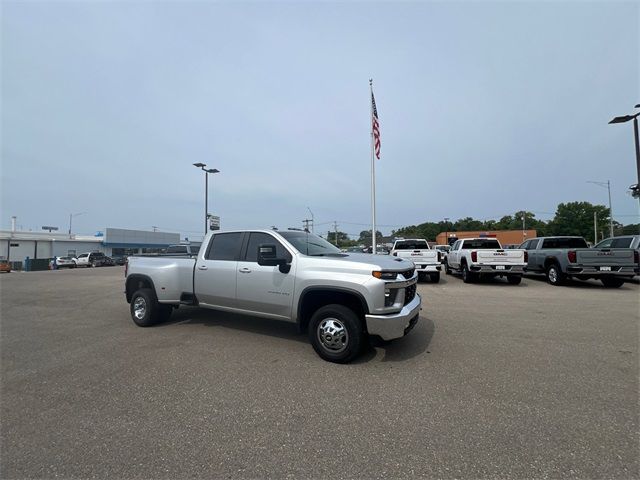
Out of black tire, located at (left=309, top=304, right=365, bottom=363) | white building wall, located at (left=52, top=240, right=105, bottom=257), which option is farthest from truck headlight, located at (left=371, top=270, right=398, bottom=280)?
white building wall, located at (left=52, top=240, right=105, bottom=257)

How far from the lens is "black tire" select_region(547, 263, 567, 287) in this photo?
11.8 meters

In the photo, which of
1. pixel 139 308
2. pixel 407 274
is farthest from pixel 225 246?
pixel 407 274

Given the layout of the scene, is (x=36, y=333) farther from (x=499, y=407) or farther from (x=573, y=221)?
(x=573, y=221)

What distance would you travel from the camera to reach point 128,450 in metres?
2.49

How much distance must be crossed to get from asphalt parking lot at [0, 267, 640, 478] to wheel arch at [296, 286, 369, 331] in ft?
1.85

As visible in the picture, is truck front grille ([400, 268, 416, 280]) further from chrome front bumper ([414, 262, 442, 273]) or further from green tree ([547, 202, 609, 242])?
green tree ([547, 202, 609, 242])

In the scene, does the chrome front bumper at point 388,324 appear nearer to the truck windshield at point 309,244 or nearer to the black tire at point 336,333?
the black tire at point 336,333

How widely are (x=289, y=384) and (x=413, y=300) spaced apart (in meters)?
2.13

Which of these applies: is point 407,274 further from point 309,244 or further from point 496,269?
point 496,269

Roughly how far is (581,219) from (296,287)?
83.1 meters

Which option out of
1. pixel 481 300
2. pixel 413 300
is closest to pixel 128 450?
pixel 413 300

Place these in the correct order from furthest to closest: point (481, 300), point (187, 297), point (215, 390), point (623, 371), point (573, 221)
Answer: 1. point (573, 221)
2. point (481, 300)
3. point (187, 297)
4. point (623, 371)
5. point (215, 390)

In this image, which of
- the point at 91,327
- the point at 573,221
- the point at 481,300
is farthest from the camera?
the point at 573,221

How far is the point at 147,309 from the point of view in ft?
20.0
